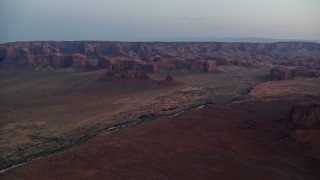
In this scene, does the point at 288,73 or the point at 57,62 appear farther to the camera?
the point at 57,62

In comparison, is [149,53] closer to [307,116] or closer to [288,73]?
[288,73]

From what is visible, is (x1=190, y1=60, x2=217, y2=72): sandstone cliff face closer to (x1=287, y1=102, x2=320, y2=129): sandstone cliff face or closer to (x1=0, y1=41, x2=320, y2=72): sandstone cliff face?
(x1=0, y1=41, x2=320, y2=72): sandstone cliff face

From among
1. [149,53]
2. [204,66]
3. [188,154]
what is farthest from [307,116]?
[149,53]

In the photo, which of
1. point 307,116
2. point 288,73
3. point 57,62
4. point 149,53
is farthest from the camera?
point 149,53

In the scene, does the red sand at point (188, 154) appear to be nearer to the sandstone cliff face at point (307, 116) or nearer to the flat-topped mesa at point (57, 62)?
the sandstone cliff face at point (307, 116)

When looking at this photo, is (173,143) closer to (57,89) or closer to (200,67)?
(57,89)

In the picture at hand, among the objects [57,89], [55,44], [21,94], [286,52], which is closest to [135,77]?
[57,89]
